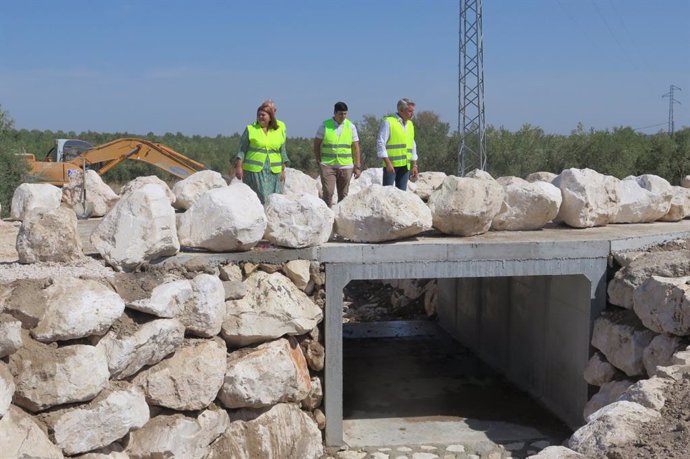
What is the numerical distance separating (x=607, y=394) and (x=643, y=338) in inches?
27.1

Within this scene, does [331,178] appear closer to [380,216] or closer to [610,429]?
[380,216]

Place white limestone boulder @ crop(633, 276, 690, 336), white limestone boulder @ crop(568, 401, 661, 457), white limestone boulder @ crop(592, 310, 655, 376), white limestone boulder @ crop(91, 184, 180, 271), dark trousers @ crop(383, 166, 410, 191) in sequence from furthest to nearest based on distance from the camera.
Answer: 1. dark trousers @ crop(383, 166, 410, 191)
2. white limestone boulder @ crop(592, 310, 655, 376)
3. white limestone boulder @ crop(633, 276, 690, 336)
4. white limestone boulder @ crop(91, 184, 180, 271)
5. white limestone boulder @ crop(568, 401, 661, 457)

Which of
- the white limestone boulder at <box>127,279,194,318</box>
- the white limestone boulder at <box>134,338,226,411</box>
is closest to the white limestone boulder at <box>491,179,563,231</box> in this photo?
the white limestone boulder at <box>134,338,226,411</box>

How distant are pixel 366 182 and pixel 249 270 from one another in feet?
15.9

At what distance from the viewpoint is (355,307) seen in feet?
49.1

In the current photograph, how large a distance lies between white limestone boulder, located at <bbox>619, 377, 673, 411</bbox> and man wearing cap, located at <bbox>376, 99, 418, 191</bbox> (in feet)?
15.9

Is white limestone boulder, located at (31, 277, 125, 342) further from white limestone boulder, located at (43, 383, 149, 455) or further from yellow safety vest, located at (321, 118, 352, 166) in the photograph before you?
yellow safety vest, located at (321, 118, 352, 166)

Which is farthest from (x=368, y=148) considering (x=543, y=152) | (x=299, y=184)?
(x=299, y=184)

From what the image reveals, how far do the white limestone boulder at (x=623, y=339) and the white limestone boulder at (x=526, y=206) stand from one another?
1424 mm

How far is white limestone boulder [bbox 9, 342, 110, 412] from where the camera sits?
5.24 metres

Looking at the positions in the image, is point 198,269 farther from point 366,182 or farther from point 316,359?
point 366,182

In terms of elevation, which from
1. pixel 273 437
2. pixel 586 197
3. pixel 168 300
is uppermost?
Answer: pixel 586 197

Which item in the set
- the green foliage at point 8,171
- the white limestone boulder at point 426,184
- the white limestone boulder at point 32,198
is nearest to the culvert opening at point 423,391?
the white limestone boulder at point 426,184

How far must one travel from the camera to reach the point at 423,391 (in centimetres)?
988
